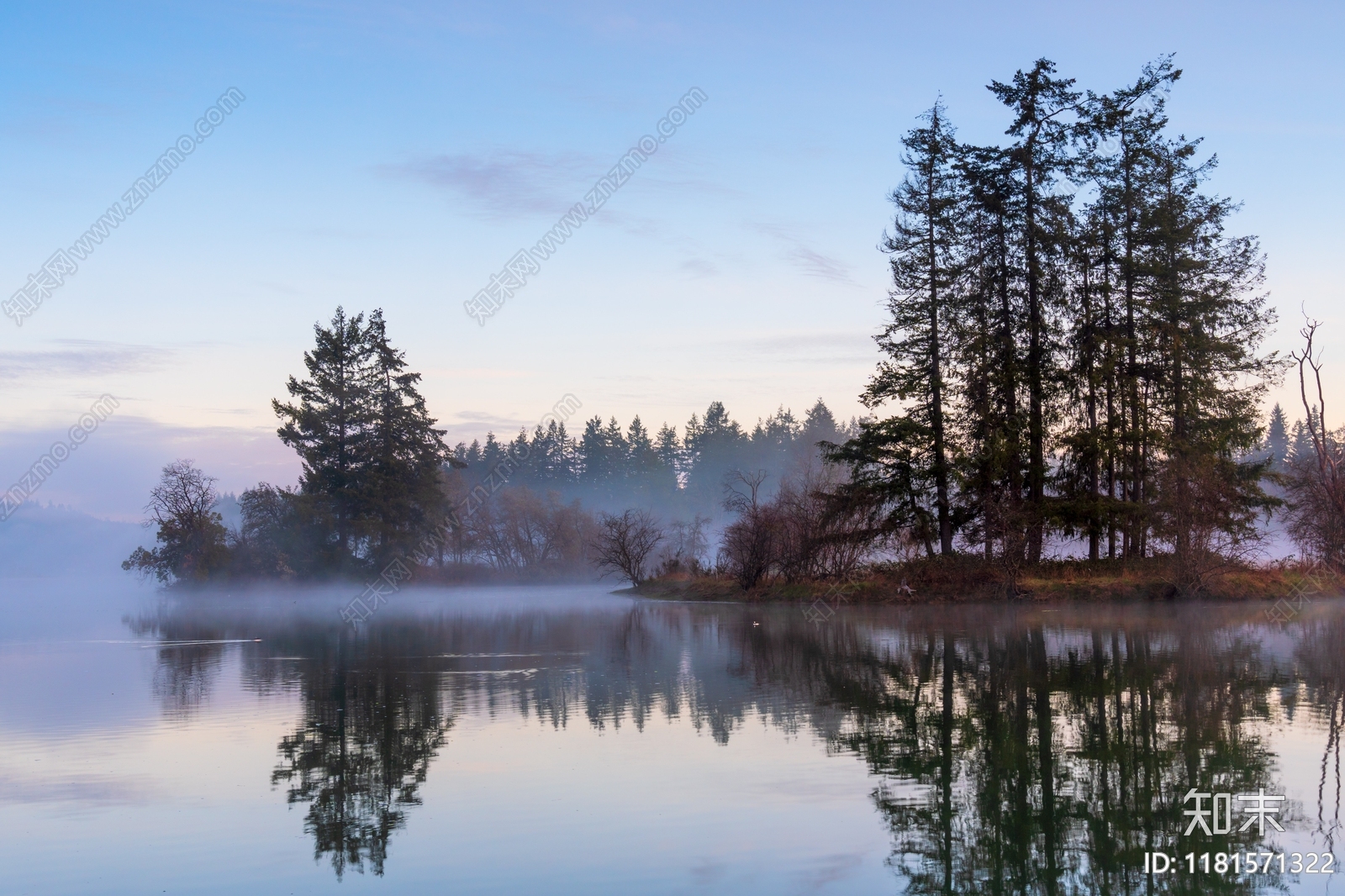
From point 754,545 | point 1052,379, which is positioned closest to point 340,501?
point 754,545

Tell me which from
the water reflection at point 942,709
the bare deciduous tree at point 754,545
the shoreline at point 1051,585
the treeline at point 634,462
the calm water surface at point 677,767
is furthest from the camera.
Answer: the treeline at point 634,462

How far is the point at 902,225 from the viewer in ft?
135

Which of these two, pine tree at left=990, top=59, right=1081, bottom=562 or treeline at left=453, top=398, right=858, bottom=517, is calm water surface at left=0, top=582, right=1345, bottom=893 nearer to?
pine tree at left=990, top=59, right=1081, bottom=562

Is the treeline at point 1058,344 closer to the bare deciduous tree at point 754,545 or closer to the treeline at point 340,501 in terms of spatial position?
the bare deciduous tree at point 754,545

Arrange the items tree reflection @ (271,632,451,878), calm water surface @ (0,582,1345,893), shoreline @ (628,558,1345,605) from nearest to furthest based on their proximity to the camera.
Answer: calm water surface @ (0,582,1345,893) < tree reflection @ (271,632,451,878) < shoreline @ (628,558,1345,605)

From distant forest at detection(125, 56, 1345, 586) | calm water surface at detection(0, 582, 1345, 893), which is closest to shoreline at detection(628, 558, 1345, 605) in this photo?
distant forest at detection(125, 56, 1345, 586)

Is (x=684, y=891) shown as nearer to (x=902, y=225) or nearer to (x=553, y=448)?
(x=902, y=225)

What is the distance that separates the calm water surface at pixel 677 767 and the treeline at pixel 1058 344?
1625cm

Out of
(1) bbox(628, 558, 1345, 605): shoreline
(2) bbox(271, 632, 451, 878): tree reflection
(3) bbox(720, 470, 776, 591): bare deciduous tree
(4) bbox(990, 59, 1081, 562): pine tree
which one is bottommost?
(2) bbox(271, 632, 451, 878): tree reflection

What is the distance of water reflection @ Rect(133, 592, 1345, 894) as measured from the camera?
7.96 metres

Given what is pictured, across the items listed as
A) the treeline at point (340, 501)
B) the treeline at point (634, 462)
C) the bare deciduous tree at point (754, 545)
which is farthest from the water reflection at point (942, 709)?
the treeline at point (634, 462)

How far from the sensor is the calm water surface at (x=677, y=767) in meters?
7.53

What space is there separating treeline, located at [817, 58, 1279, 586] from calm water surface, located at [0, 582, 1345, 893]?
640 inches

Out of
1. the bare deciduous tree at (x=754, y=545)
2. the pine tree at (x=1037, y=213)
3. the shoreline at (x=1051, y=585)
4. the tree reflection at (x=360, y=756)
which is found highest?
the pine tree at (x=1037, y=213)
